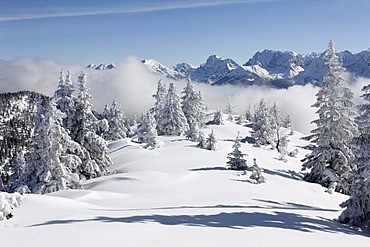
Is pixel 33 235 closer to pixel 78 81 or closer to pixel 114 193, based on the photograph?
pixel 114 193

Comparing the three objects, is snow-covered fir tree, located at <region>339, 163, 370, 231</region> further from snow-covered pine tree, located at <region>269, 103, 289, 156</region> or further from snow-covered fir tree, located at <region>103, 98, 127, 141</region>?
snow-covered fir tree, located at <region>103, 98, 127, 141</region>

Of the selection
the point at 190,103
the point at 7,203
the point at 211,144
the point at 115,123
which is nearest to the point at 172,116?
the point at 190,103

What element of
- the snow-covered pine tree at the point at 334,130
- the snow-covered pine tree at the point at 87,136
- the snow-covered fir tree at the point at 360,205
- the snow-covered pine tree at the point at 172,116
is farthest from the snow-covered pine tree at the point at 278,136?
the snow-covered fir tree at the point at 360,205

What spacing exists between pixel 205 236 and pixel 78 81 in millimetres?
26441

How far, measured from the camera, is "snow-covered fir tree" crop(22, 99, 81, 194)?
26.0 metres

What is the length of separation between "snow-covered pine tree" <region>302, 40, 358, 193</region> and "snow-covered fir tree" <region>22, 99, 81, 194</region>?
21.8 meters

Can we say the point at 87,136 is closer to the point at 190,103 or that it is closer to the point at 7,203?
the point at 7,203

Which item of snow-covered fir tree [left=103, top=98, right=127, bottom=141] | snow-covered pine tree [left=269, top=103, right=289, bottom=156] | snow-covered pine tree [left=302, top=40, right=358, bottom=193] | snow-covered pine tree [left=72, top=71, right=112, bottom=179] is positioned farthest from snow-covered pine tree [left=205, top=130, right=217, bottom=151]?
snow-covered fir tree [left=103, top=98, right=127, bottom=141]

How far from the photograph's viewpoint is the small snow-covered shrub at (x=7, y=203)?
1124 centimetres

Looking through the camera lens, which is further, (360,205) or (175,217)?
(360,205)

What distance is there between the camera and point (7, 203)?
11.4 metres

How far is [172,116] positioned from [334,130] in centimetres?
3553

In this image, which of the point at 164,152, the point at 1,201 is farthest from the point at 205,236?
the point at 164,152

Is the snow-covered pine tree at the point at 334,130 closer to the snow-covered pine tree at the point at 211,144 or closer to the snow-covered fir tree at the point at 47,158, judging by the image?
the snow-covered pine tree at the point at 211,144
